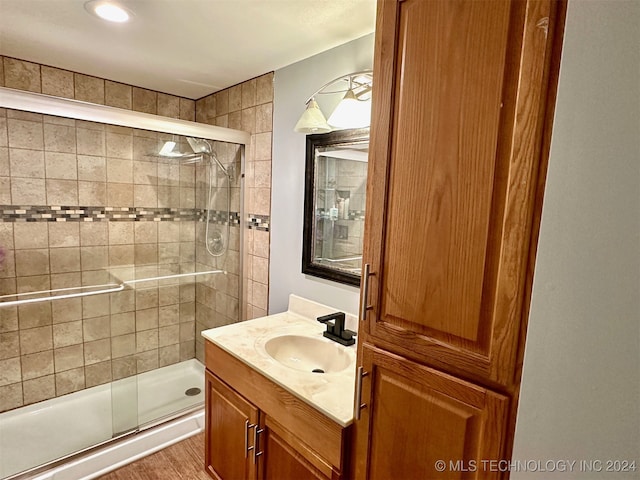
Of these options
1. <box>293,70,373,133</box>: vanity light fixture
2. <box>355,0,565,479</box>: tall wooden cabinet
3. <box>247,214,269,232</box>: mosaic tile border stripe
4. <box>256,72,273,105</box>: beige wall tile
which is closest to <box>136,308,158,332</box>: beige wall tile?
<box>247,214,269,232</box>: mosaic tile border stripe

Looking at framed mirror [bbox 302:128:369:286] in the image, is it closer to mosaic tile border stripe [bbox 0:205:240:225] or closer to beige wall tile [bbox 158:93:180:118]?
mosaic tile border stripe [bbox 0:205:240:225]

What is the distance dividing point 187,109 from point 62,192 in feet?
3.78

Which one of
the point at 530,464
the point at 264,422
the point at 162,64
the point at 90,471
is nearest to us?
the point at 530,464

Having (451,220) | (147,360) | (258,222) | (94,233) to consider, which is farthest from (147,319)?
(451,220)

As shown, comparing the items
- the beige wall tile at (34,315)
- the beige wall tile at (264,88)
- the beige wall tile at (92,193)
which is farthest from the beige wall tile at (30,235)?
the beige wall tile at (264,88)

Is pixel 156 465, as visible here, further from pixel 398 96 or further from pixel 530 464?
pixel 398 96

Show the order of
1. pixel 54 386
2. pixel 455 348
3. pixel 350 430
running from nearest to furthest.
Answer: pixel 455 348, pixel 350 430, pixel 54 386

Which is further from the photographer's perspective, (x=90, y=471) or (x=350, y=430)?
(x=90, y=471)

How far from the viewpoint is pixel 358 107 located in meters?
1.59

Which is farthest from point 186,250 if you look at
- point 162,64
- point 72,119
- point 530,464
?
point 530,464

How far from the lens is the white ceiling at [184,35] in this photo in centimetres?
150

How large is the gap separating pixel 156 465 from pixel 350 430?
1.48 m

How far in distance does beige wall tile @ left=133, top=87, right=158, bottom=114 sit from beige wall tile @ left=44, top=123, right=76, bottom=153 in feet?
2.06

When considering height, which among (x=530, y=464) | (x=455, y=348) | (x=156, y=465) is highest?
(x=455, y=348)
